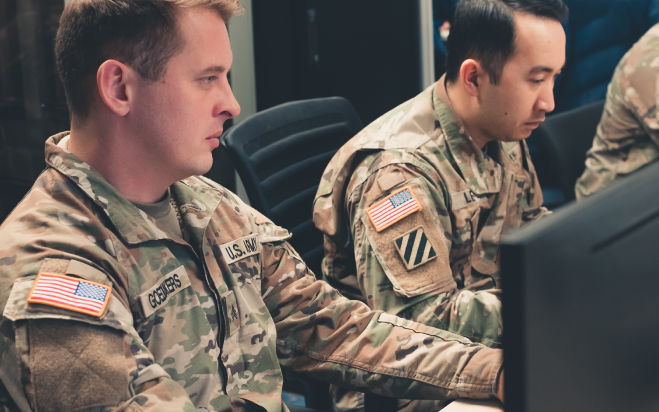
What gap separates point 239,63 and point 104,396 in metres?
2.39

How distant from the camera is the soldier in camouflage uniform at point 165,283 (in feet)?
2.38

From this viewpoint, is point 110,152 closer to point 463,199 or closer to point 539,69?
point 463,199

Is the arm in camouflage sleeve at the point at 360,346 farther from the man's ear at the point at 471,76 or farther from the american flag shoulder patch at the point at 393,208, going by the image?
the man's ear at the point at 471,76

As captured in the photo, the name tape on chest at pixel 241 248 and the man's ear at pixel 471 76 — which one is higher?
the man's ear at pixel 471 76

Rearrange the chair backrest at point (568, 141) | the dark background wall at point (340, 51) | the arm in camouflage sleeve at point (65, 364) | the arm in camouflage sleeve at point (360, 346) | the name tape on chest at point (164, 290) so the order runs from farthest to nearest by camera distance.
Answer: the dark background wall at point (340, 51)
the chair backrest at point (568, 141)
the arm in camouflage sleeve at point (360, 346)
the name tape on chest at point (164, 290)
the arm in camouflage sleeve at point (65, 364)

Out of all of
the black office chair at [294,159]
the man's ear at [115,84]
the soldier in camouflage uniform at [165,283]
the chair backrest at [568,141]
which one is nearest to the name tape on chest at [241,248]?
the soldier in camouflage uniform at [165,283]

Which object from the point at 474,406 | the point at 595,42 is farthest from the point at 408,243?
the point at 595,42

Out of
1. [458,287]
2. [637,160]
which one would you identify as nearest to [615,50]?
[637,160]

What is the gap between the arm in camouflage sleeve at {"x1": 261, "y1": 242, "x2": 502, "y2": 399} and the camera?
38.0 inches

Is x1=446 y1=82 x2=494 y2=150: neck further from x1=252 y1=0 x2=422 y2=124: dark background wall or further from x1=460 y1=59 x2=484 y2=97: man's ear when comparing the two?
x1=252 y1=0 x2=422 y2=124: dark background wall

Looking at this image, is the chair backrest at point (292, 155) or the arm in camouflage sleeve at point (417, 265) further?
the chair backrest at point (292, 155)

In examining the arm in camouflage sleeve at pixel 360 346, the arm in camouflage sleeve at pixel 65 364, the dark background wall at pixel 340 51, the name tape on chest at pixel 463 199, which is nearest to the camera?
the arm in camouflage sleeve at pixel 65 364

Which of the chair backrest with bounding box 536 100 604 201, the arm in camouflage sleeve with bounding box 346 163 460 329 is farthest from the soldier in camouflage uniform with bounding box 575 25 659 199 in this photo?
the arm in camouflage sleeve with bounding box 346 163 460 329

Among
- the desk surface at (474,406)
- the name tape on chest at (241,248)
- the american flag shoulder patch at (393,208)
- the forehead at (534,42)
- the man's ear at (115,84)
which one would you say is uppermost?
the man's ear at (115,84)
